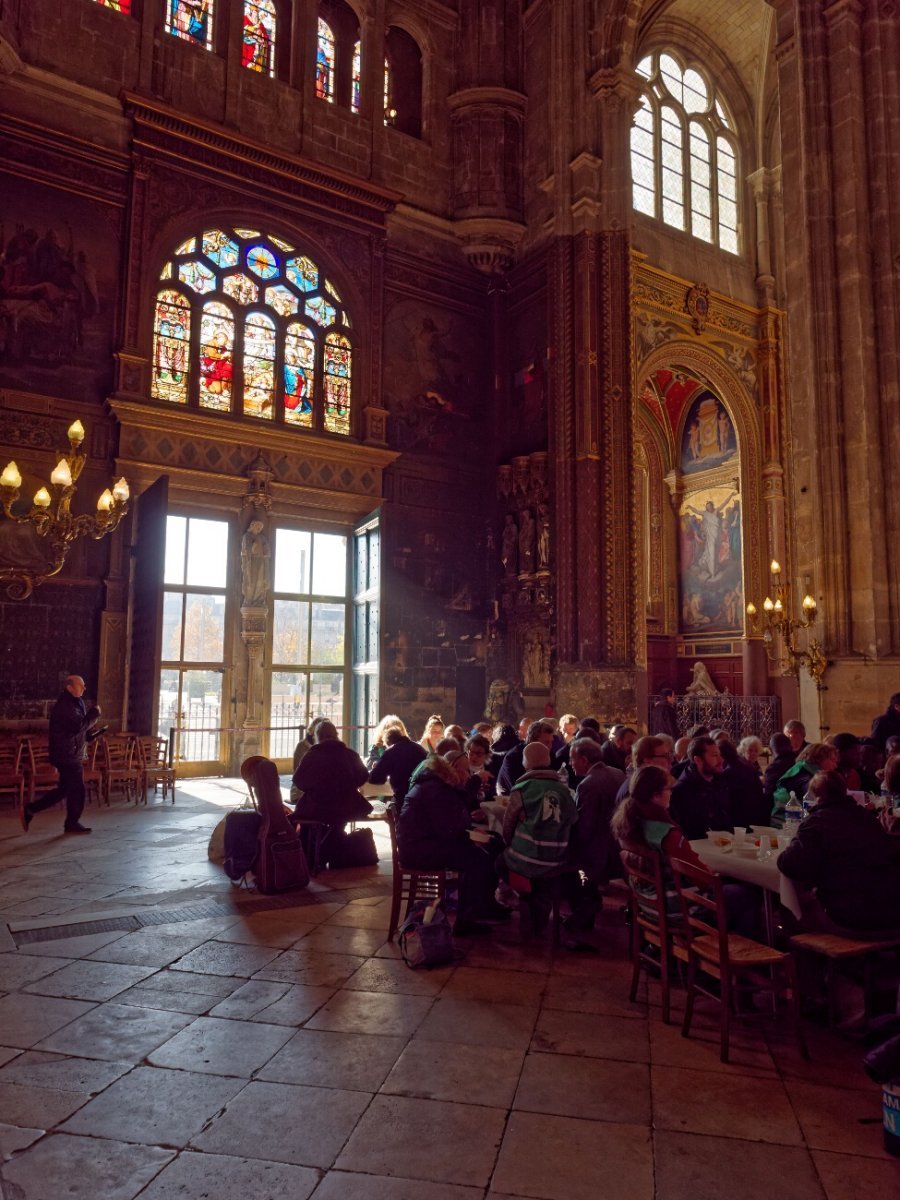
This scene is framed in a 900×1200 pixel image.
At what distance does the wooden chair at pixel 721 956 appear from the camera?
11.9 feet

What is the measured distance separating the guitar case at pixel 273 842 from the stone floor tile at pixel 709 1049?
3216 millimetres

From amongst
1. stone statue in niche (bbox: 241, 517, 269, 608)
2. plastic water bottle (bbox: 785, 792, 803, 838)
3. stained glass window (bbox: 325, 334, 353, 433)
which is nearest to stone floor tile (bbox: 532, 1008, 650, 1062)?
plastic water bottle (bbox: 785, 792, 803, 838)

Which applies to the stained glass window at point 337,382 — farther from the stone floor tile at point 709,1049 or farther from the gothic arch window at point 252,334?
the stone floor tile at point 709,1049

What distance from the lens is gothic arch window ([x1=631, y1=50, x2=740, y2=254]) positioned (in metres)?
18.7

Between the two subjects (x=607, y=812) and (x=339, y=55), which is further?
(x=339, y=55)

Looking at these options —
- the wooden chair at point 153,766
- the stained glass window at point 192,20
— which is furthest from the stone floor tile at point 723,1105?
the stained glass window at point 192,20

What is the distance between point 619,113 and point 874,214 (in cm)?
666

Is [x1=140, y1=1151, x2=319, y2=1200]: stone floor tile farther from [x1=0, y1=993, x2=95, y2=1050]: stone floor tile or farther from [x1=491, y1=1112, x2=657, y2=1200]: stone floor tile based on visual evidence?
[x1=0, y1=993, x2=95, y2=1050]: stone floor tile

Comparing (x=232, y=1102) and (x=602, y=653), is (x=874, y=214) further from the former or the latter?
(x=232, y=1102)

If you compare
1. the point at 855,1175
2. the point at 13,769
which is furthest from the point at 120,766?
the point at 855,1175

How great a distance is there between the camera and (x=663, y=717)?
17062 mm

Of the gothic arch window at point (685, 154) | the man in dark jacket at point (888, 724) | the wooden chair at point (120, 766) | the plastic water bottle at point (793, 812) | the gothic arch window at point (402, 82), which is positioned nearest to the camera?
the plastic water bottle at point (793, 812)

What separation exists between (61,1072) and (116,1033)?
40 cm

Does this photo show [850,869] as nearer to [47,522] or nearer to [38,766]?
[47,522]
